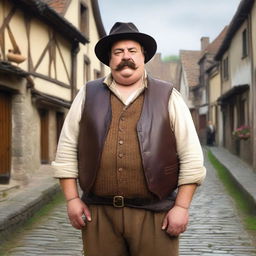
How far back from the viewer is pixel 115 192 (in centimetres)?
244

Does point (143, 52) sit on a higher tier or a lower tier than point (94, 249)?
higher

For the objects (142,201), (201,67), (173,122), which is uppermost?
(201,67)

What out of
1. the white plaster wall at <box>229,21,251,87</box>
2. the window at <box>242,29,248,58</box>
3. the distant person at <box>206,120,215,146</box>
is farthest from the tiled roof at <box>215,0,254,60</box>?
the distant person at <box>206,120,215,146</box>

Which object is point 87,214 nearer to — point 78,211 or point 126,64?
point 78,211

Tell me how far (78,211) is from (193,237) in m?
3.52

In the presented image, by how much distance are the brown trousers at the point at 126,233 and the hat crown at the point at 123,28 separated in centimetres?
93

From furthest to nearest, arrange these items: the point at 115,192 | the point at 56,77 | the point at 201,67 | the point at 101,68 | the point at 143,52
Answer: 1. the point at 201,67
2. the point at 101,68
3. the point at 56,77
4. the point at 143,52
5. the point at 115,192

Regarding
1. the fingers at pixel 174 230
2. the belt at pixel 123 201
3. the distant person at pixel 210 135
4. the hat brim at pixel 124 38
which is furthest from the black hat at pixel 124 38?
the distant person at pixel 210 135

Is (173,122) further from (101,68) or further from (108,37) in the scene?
(101,68)

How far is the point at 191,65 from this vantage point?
36.8m

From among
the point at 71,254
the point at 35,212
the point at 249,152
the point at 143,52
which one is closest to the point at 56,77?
the point at 249,152

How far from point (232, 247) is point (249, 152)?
944cm

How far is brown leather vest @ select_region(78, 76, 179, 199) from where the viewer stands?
240 centimetres

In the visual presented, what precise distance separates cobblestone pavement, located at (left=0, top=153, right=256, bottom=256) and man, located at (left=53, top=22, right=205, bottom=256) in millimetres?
2639
